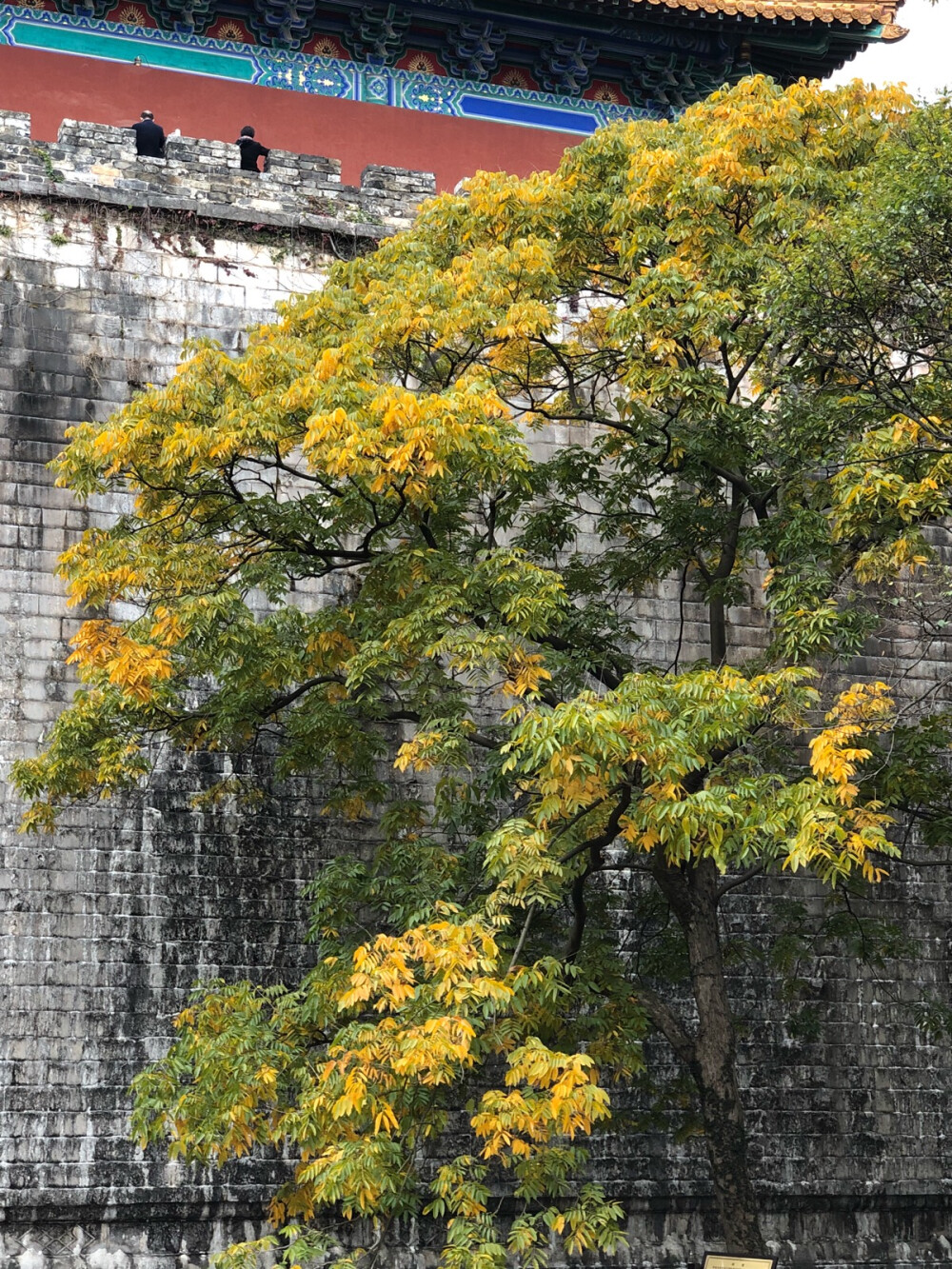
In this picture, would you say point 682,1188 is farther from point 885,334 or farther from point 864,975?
point 885,334

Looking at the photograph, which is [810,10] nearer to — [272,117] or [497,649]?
[272,117]

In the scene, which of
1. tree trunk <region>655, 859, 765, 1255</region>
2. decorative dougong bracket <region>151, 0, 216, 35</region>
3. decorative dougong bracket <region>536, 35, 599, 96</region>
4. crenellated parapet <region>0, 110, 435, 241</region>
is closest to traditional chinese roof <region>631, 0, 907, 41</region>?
decorative dougong bracket <region>536, 35, 599, 96</region>

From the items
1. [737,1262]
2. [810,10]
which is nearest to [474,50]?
[810,10]

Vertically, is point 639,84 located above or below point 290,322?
above

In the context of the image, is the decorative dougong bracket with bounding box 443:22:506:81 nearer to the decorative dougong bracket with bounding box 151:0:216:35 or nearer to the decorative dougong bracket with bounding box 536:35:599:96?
the decorative dougong bracket with bounding box 536:35:599:96

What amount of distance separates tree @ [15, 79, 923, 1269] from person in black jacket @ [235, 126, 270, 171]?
9.41ft

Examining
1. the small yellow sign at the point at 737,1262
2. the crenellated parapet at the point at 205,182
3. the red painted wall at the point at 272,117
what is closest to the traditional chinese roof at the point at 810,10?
the red painted wall at the point at 272,117

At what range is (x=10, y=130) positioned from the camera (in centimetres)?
1255

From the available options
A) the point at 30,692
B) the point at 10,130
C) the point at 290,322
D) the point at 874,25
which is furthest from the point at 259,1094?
the point at 874,25

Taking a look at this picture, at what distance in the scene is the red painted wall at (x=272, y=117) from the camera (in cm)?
1398

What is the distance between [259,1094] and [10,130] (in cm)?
731

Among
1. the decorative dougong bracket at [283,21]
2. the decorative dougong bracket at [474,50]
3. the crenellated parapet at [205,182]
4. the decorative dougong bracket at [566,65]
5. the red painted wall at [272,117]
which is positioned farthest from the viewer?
the decorative dougong bracket at [566,65]

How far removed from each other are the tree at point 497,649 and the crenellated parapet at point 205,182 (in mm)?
2191

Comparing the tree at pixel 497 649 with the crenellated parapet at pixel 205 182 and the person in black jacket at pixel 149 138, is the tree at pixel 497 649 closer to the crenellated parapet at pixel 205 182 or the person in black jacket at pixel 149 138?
the crenellated parapet at pixel 205 182
